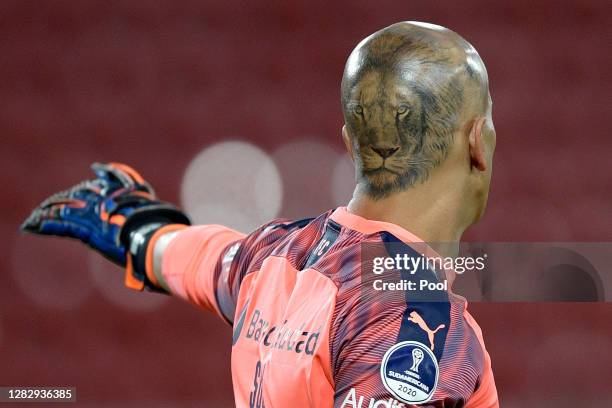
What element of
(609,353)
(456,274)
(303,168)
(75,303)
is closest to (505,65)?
(303,168)

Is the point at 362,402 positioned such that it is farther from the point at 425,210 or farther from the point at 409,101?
the point at 409,101

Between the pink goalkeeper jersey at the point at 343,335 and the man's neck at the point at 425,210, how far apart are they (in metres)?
0.02

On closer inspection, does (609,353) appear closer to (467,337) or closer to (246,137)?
(246,137)

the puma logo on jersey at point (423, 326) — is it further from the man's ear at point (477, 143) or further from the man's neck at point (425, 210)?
the man's ear at point (477, 143)

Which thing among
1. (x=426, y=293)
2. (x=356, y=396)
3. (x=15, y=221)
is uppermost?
(x=15, y=221)

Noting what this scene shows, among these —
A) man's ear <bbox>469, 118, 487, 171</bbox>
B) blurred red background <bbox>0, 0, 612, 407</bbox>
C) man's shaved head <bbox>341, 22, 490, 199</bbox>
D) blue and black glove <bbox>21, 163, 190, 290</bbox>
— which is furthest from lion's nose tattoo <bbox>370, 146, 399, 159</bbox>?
blurred red background <bbox>0, 0, 612, 407</bbox>

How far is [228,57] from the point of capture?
12.2 feet

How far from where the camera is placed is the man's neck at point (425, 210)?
4.05ft

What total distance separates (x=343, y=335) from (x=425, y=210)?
0.71ft

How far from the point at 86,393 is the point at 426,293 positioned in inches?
106

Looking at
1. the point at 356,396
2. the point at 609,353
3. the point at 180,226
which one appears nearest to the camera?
the point at 356,396

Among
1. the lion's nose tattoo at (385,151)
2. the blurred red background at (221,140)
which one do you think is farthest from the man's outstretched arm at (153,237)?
the blurred red background at (221,140)

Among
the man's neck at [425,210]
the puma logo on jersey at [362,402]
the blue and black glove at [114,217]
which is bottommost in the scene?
the puma logo on jersey at [362,402]

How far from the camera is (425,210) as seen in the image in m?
1.24
